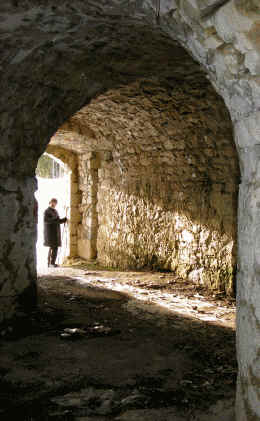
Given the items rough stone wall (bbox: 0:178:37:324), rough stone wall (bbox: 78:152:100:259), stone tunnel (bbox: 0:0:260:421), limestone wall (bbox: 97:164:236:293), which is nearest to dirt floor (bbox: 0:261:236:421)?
rough stone wall (bbox: 0:178:37:324)

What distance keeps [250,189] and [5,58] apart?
74.6 inches

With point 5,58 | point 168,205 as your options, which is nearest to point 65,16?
point 5,58

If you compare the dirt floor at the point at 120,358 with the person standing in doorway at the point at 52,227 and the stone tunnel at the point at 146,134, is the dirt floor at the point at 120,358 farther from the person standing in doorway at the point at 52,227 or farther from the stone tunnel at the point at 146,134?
the person standing in doorway at the point at 52,227

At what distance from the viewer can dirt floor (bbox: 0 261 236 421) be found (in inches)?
76.5

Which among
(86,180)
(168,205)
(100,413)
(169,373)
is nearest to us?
(100,413)

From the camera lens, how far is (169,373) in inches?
95.2

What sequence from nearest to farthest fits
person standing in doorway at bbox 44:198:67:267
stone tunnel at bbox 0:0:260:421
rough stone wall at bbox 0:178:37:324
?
stone tunnel at bbox 0:0:260:421
rough stone wall at bbox 0:178:37:324
person standing in doorway at bbox 44:198:67:267

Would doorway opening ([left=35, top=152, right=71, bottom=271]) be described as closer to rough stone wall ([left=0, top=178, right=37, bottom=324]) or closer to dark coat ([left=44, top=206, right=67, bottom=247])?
dark coat ([left=44, top=206, right=67, bottom=247])

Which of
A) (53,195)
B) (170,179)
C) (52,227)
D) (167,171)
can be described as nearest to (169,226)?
(170,179)

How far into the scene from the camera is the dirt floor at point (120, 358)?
1.94 meters

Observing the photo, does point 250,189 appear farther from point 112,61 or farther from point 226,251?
point 226,251

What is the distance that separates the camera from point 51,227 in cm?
743

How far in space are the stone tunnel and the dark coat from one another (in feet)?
1.88

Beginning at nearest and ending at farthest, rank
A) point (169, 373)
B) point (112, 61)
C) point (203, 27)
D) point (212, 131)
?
point (203, 27), point (169, 373), point (112, 61), point (212, 131)
